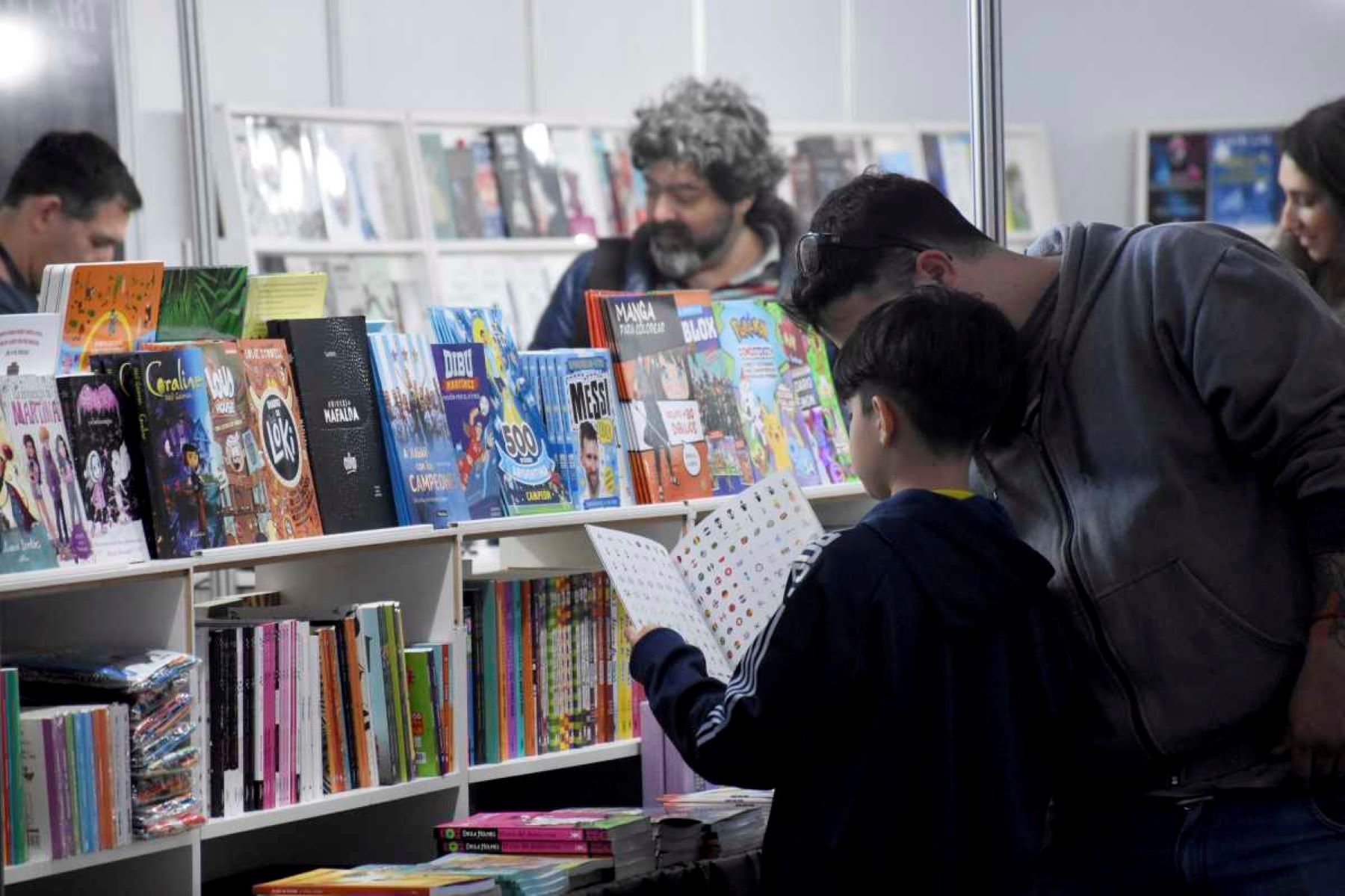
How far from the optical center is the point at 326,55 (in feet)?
19.6

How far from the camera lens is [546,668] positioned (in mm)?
2914

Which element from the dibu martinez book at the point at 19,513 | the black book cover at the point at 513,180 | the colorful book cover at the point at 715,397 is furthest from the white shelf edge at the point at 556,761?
the black book cover at the point at 513,180

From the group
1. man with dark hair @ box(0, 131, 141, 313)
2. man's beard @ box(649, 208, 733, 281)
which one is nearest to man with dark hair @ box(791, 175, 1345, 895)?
man with dark hair @ box(0, 131, 141, 313)

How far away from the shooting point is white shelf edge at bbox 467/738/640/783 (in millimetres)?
2785

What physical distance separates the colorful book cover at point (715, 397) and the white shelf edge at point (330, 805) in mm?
739

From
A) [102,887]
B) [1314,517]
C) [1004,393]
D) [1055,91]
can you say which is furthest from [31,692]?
[1055,91]

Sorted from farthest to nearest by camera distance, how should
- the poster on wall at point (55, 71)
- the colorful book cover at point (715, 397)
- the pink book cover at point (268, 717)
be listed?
1. the poster on wall at point (55, 71)
2. the colorful book cover at point (715, 397)
3. the pink book cover at point (268, 717)

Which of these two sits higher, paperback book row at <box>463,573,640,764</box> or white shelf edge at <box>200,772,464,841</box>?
paperback book row at <box>463,573,640,764</box>

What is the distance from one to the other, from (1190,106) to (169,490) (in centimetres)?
575

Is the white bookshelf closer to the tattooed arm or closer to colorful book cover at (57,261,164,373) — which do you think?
colorful book cover at (57,261,164,373)

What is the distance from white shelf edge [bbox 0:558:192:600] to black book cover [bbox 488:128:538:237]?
394 centimetres

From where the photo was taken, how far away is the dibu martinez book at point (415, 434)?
265 centimetres

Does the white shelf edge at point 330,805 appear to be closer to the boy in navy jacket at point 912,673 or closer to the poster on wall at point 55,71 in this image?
the boy in navy jacket at point 912,673

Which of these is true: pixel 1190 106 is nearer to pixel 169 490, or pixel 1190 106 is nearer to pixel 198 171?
pixel 198 171
